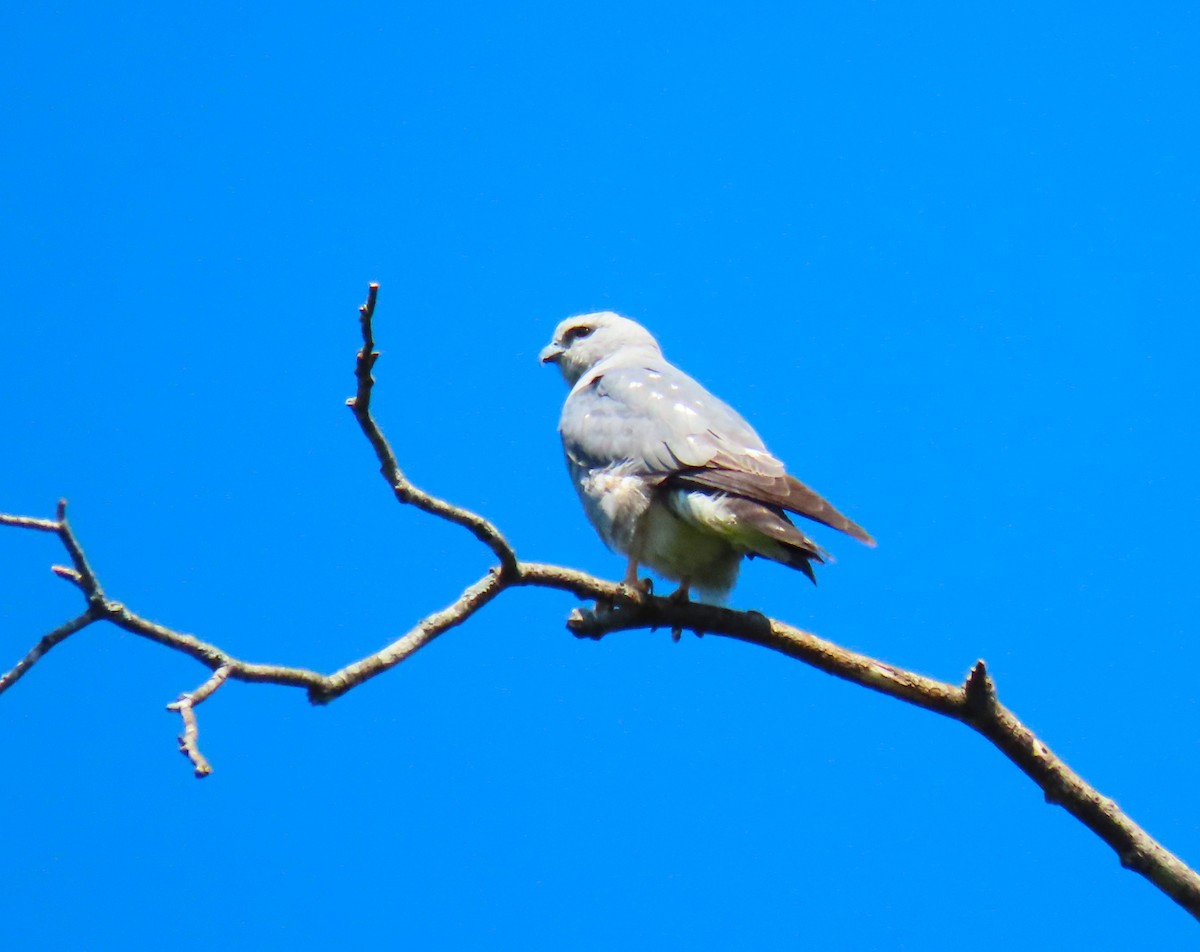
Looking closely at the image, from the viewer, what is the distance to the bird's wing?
4789mm

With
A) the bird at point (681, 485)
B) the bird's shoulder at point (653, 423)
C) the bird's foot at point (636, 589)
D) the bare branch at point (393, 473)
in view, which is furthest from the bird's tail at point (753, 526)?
the bare branch at point (393, 473)

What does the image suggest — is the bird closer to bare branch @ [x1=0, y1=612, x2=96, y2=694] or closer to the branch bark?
the branch bark

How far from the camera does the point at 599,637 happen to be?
458 centimetres

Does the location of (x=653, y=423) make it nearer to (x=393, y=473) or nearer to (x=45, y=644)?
(x=393, y=473)

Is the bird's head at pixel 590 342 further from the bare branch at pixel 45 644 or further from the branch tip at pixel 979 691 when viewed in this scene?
the bare branch at pixel 45 644

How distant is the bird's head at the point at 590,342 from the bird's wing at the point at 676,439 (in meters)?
0.92

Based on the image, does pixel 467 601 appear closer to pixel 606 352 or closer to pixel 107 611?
pixel 107 611

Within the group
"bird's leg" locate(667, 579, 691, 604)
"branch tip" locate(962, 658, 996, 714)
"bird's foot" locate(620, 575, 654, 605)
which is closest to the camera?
"branch tip" locate(962, 658, 996, 714)

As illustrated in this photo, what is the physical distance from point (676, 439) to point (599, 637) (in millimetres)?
1074

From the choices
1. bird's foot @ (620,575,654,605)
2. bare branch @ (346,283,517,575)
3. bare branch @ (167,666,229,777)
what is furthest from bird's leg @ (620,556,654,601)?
bare branch @ (167,666,229,777)

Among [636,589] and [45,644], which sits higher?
[636,589]

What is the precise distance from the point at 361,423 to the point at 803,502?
191 centimetres

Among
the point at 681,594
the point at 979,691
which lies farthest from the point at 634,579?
the point at 979,691

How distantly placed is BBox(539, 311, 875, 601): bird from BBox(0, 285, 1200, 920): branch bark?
1.08 ft
